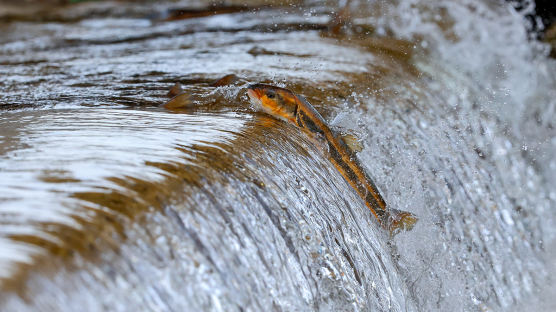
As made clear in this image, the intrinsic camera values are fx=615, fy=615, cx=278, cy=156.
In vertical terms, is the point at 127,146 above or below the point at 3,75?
above

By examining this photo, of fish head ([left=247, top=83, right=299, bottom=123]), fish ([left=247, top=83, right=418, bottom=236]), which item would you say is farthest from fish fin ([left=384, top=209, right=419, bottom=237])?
fish head ([left=247, top=83, right=299, bottom=123])

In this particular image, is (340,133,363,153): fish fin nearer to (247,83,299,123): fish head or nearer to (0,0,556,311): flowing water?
(0,0,556,311): flowing water

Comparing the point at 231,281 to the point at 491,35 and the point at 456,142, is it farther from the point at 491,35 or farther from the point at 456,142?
the point at 491,35

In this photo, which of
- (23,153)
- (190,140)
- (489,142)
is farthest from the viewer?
(489,142)

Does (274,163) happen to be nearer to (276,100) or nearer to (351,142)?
(276,100)

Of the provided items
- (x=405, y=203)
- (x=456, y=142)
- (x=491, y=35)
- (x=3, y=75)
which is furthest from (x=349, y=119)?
(x=491, y=35)

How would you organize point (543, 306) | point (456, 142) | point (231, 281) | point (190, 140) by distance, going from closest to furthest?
point (231, 281) → point (190, 140) → point (543, 306) → point (456, 142)

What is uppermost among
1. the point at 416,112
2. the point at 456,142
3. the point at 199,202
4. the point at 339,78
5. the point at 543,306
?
the point at 199,202

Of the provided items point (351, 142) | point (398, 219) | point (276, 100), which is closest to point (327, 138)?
point (351, 142)
